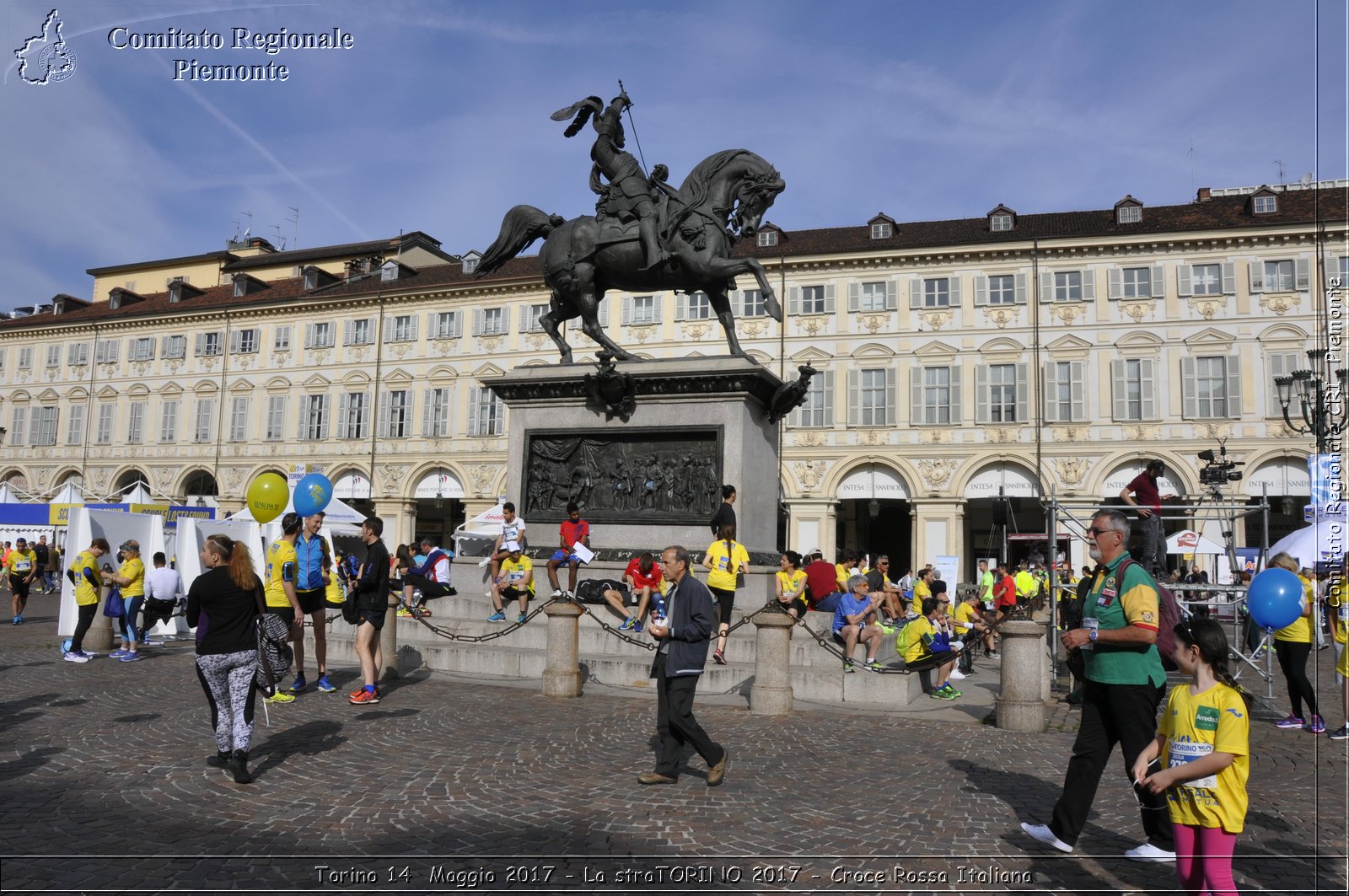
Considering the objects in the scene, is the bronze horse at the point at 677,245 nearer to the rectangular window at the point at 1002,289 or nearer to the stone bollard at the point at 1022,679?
the stone bollard at the point at 1022,679

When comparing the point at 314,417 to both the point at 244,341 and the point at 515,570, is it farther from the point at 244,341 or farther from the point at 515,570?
the point at 515,570

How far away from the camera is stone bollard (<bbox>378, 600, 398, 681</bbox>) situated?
436 inches

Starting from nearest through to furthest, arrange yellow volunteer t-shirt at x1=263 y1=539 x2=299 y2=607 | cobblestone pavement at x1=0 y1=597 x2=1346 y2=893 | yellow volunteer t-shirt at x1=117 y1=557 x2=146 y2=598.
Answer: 1. cobblestone pavement at x1=0 y1=597 x2=1346 y2=893
2. yellow volunteer t-shirt at x1=263 y1=539 x2=299 y2=607
3. yellow volunteer t-shirt at x1=117 y1=557 x2=146 y2=598

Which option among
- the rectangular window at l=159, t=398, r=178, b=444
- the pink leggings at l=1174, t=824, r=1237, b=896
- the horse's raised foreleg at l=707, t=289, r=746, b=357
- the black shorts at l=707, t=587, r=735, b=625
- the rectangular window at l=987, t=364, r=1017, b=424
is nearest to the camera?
the pink leggings at l=1174, t=824, r=1237, b=896

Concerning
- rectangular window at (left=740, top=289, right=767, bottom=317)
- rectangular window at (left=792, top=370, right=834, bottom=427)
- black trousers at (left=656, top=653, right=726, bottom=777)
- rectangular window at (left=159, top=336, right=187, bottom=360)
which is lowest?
black trousers at (left=656, top=653, right=726, bottom=777)

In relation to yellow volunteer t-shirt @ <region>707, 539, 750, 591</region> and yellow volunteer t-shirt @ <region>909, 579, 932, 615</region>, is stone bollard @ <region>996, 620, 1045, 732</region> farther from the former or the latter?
yellow volunteer t-shirt @ <region>909, 579, 932, 615</region>

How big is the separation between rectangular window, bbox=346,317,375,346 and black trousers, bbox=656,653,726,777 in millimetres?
42689

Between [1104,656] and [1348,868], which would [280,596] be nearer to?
[1104,656]

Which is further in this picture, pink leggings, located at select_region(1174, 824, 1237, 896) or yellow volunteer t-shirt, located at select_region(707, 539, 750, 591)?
yellow volunteer t-shirt, located at select_region(707, 539, 750, 591)

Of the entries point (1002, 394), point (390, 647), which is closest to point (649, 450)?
point (390, 647)

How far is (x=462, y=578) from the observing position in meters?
14.2

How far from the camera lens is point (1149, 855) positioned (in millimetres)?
5105

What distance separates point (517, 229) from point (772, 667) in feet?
26.4

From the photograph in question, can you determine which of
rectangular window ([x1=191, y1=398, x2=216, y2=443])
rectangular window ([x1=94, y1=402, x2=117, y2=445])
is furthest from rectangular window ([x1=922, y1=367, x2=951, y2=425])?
rectangular window ([x1=94, y1=402, x2=117, y2=445])
